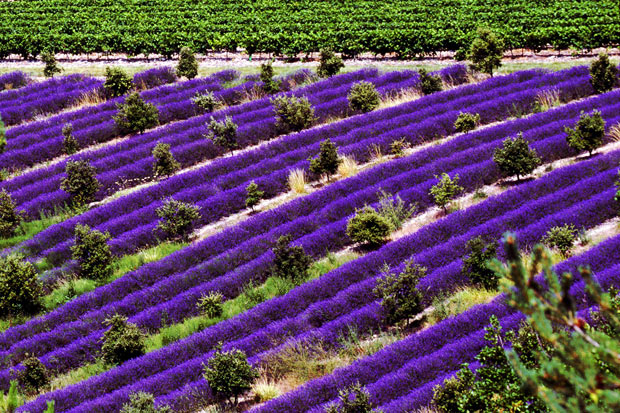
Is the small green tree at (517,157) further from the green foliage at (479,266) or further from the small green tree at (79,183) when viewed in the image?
the small green tree at (79,183)

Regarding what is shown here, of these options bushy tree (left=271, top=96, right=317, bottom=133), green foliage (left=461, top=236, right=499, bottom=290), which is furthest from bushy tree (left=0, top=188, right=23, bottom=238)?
green foliage (left=461, top=236, right=499, bottom=290)

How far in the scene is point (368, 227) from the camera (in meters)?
14.0

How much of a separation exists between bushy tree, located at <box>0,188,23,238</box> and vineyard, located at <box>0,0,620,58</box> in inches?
586

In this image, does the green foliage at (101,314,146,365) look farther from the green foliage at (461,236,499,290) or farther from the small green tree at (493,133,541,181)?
the small green tree at (493,133,541,181)

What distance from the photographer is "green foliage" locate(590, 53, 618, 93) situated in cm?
2017

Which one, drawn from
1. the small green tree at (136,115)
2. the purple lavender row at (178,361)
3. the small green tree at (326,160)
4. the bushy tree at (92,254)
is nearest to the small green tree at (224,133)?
the small green tree at (136,115)

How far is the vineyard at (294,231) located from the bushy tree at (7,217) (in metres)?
0.05

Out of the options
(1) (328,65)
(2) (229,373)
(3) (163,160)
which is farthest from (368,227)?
(1) (328,65)

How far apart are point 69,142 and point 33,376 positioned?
32.4ft

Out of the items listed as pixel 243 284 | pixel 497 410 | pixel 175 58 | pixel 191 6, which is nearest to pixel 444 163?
pixel 243 284

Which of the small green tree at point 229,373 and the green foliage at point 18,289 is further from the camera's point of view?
the green foliage at point 18,289

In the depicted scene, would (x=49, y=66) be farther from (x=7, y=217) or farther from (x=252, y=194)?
(x=252, y=194)

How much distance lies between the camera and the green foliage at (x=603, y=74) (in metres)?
20.2

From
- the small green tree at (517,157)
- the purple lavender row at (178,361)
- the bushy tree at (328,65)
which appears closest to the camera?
the purple lavender row at (178,361)
